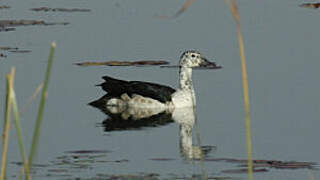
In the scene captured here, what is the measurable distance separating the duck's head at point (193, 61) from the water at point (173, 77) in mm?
155

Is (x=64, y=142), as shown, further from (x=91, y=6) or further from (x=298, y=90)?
(x=91, y=6)

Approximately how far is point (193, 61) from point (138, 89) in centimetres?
86

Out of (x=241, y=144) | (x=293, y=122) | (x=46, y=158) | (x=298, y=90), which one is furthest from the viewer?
(x=298, y=90)

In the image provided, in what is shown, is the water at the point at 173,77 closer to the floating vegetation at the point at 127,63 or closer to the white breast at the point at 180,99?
the floating vegetation at the point at 127,63

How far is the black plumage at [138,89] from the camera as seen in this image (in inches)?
481

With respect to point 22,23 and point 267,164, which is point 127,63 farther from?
point 267,164

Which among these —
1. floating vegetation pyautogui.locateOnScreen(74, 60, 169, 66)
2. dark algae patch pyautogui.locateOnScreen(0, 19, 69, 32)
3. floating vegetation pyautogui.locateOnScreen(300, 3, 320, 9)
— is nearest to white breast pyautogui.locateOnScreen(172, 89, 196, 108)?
floating vegetation pyautogui.locateOnScreen(74, 60, 169, 66)

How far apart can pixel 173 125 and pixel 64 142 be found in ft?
5.32

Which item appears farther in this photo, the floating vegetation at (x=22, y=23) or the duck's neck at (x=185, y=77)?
the floating vegetation at (x=22, y=23)

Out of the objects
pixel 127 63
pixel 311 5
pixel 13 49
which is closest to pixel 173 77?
pixel 127 63

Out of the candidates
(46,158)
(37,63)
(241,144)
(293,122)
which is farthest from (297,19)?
(46,158)

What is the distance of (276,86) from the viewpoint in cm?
1220

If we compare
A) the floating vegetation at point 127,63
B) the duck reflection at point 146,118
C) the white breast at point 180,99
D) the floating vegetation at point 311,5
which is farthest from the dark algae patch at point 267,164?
the floating vegetation at point 311,5

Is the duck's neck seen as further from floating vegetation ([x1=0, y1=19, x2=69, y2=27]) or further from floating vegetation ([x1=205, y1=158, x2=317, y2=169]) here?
floating vegetation ([x1=205, y1=158, x2=317, y2=169])
